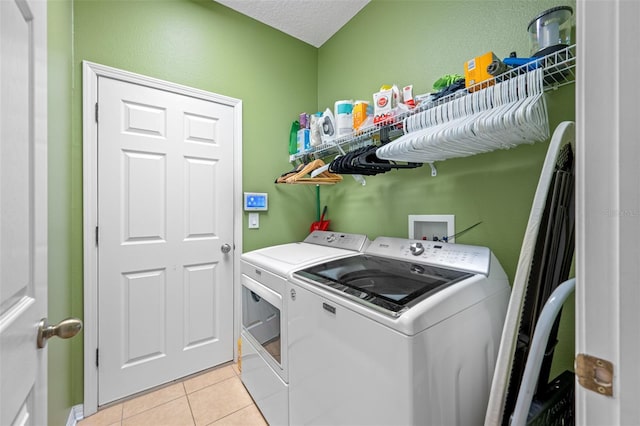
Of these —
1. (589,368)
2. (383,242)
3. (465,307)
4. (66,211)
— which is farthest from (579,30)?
(66,211)

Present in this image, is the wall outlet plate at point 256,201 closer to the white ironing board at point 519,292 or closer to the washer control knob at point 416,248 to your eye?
the washer control knob at point 416,248

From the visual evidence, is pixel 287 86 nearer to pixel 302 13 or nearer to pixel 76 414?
pixel 302 13

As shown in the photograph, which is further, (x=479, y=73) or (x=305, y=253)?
(x=305, y=253)

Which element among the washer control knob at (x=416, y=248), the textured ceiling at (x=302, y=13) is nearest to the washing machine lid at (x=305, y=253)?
the washer control knob at (x=416, y=248)

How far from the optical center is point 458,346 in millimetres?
931

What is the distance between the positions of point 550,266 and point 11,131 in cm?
147

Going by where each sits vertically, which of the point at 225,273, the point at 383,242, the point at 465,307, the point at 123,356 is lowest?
the point at 123,356

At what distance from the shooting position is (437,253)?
1.35m

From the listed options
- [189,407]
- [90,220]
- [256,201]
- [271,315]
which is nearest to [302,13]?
[256,201]

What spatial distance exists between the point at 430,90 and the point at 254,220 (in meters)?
1.63

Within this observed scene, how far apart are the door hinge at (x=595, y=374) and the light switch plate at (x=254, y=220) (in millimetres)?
2080

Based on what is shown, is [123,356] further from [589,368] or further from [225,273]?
[589,368]

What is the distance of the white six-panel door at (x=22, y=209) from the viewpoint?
18.3 inches

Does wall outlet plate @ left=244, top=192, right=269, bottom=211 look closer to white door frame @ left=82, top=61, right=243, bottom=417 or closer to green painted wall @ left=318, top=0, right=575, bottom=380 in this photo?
green painted wall @ left=318, top=0, right=575, bottom=380
